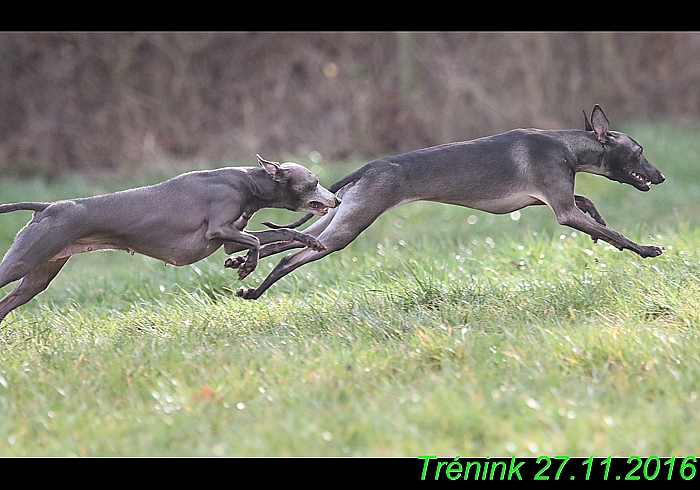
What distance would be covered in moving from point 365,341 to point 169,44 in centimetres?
Result: 1298

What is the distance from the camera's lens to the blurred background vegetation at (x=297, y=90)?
16094 mm

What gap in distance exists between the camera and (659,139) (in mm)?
14562

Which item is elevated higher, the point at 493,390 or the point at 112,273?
the point at 493,390

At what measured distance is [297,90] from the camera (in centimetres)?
1700

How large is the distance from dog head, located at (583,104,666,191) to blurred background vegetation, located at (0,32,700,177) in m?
9.43

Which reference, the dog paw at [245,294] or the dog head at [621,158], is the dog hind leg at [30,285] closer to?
the dog paw at [245,294]

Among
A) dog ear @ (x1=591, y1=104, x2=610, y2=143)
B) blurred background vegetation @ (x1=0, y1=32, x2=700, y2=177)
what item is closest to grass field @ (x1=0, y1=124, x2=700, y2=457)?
dog ear @ (x1=591, y1=104, x2=610, y2=143)

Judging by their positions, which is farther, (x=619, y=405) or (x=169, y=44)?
(x=169, y=44)

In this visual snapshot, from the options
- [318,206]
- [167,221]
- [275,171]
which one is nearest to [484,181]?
[318,206]

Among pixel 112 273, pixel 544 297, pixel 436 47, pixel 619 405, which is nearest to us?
pixel 619 405

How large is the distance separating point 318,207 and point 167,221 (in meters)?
0.98
